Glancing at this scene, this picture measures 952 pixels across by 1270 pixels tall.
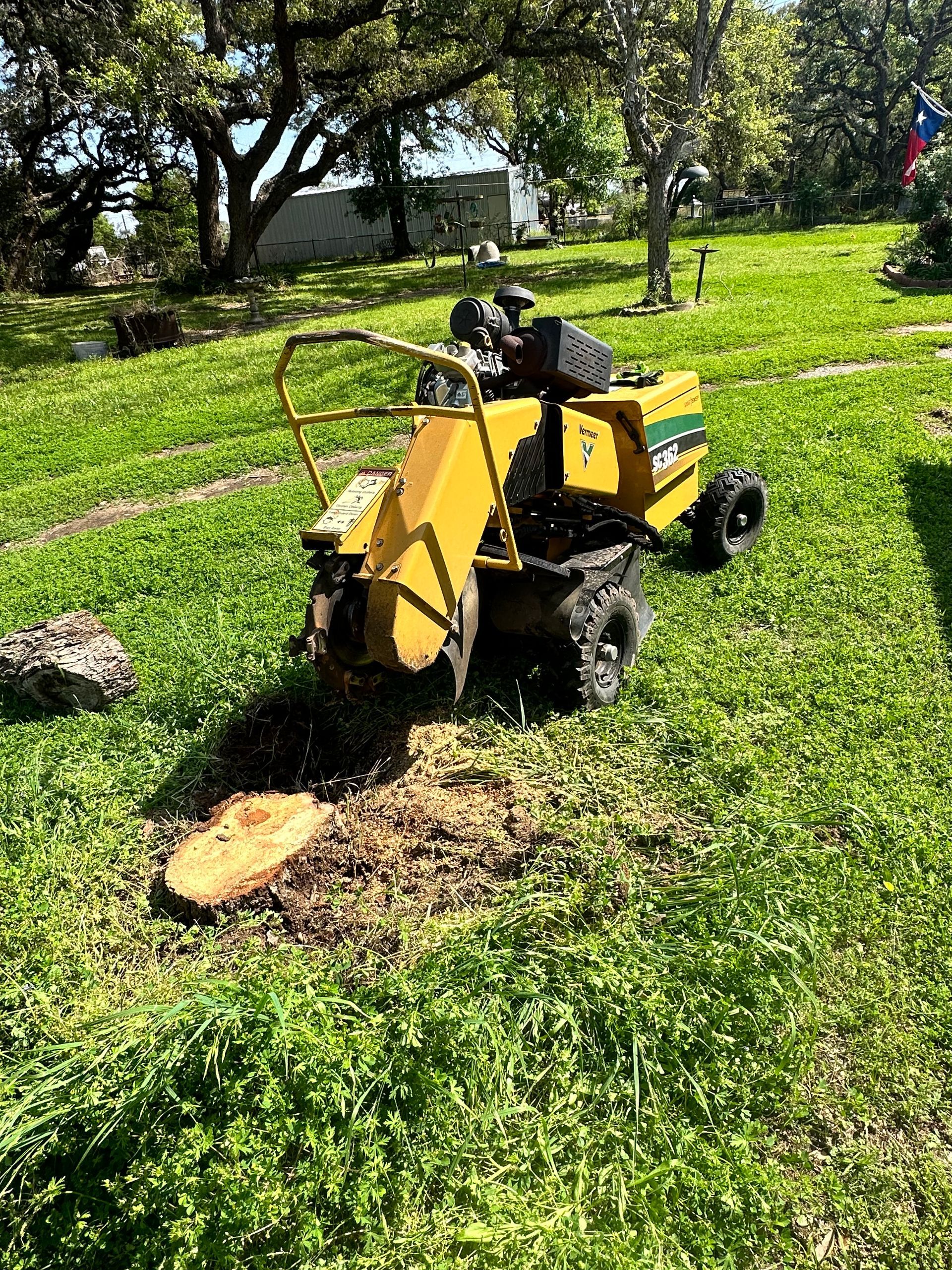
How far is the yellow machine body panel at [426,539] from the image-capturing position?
3.05 metres

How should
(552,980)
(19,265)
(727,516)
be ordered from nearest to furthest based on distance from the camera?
(552,980)
(727,516)
(19,265)

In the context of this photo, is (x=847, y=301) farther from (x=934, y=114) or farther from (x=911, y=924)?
(x=911, y=924)

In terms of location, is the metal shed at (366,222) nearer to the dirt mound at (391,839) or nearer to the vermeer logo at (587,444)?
the vermeer logo at (587,444)

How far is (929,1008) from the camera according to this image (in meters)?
2.77

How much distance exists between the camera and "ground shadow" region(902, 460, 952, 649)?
5.11m

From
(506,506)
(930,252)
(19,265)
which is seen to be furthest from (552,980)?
(19,265)

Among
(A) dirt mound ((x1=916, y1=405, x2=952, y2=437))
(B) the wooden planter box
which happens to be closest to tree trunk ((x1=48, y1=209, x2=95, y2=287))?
(B) the wooden planter box

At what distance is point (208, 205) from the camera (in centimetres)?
2380

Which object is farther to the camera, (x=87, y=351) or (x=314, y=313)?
(x=314, y=313)

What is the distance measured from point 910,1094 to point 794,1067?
360 millimetres

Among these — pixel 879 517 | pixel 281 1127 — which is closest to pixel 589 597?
pixel 281 1127

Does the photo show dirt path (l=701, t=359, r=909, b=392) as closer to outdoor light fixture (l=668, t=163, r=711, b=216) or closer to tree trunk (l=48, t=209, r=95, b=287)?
outdoor light fixture (l=668, t=163, r=711, b=216)

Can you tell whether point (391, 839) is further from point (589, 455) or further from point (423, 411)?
point (589, 455)

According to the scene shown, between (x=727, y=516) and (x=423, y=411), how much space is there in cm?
322
